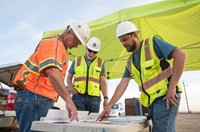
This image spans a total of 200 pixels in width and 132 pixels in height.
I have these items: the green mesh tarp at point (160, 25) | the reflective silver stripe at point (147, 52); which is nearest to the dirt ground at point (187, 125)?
the green mesh tarp at point (160, 25)

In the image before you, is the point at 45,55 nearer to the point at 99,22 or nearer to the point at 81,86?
the point at 81,86

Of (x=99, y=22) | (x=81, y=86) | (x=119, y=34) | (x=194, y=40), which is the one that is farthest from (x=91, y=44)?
(x=194, y=40)

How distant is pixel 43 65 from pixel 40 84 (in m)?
0.27

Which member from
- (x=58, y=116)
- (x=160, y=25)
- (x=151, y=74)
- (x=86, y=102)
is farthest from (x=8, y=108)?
(x=160, y=25)

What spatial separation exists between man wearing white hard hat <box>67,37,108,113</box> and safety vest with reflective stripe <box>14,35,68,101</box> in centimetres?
138

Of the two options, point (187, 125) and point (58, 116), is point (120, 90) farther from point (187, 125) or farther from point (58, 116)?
point (187, 125)

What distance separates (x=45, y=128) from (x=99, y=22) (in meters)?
4.61

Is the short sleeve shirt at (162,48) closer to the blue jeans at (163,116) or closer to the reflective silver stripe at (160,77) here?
the reflective silver stripe at (160,77)

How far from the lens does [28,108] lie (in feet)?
5.79

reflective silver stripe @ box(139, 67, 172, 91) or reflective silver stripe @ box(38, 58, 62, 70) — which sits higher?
reflective silver stripe @ box(38, 58, 62, 70)

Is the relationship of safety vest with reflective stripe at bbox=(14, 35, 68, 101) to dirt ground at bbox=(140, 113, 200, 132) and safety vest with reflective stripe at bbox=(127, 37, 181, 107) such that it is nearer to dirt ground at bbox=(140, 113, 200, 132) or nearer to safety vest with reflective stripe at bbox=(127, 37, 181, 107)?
safety vest with reflective stripe at bbox=(127, 37, 181, 107)

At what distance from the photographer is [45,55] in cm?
172

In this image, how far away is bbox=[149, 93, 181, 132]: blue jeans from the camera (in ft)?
5.97

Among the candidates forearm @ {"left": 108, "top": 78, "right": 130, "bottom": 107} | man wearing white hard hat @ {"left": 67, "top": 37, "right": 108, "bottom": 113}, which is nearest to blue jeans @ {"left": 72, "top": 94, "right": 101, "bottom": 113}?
man wearing white hard hat @ {"left": 67, "top": 37, "right": 108, "bottom": 113}
